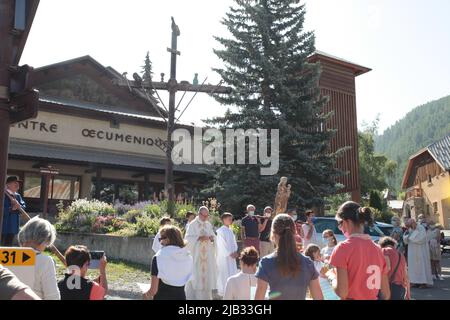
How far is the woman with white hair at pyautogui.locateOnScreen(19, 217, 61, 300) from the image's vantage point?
3928 mm

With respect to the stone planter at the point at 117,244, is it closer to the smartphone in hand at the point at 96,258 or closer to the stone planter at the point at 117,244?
the stone planter at the point at 117,244

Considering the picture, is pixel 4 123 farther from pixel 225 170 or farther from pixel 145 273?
pixel 225 170

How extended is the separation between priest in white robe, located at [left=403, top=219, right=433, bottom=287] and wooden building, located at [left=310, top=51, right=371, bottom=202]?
17362 mm

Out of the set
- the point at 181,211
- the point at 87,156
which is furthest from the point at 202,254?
the point at 87,156

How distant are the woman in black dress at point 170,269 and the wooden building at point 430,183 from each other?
43616mm

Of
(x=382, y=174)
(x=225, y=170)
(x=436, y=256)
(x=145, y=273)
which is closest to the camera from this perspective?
(x=145, y=273)

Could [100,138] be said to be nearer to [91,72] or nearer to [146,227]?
[91,72]

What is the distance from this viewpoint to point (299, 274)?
13.5 feet

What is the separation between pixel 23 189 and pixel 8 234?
18.0 m

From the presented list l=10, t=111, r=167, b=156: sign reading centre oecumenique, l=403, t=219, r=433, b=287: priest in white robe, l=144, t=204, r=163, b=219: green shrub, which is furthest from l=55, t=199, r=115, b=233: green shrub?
l=403, t=219, r=433, b=287: priest in white robe

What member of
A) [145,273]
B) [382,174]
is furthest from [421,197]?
[145,273]

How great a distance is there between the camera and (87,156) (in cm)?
2530

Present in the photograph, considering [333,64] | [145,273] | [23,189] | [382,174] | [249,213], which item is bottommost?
[145,273]

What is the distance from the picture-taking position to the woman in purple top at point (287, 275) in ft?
13.4
